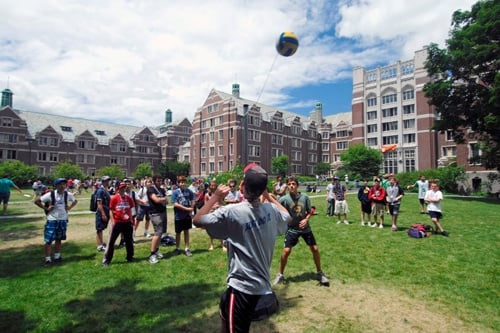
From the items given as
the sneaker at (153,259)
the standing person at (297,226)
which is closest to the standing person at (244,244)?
the standing person at (297,226)

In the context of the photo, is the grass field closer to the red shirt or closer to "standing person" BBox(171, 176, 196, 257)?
"standing person" BBox(171, 176, 196, 257)

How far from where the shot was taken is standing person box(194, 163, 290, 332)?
262 centimetres

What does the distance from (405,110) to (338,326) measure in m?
65.2

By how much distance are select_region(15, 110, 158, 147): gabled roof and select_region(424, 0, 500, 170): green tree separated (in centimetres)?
6423

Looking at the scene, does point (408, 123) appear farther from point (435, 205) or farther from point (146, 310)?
point (146, 310)

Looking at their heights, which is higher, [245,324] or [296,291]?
[245,324]

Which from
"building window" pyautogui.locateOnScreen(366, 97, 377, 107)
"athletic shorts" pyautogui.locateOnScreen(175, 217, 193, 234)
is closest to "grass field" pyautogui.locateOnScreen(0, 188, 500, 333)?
"athletic shorts" pyautogui.locateOnScreen(175, 217, 193, 234)

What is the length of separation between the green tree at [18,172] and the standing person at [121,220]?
45410mm

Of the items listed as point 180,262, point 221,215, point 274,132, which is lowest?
Answer: point 180,262

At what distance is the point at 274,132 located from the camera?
63.7 metres

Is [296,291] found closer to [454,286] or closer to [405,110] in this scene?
[454,286]

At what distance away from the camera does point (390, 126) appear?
62.0 metres

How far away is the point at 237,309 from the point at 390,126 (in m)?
67.8

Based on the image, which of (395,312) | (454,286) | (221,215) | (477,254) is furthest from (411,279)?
(221,215)
